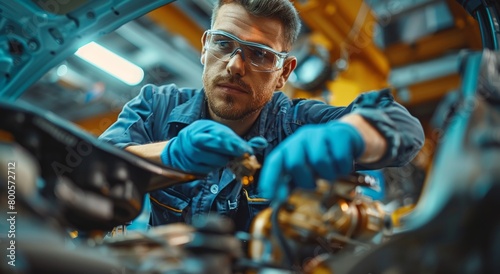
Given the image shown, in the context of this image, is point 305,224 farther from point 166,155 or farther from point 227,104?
point 227,104

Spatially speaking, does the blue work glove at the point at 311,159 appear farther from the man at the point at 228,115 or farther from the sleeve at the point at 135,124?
the sleeve at the point at 135,124

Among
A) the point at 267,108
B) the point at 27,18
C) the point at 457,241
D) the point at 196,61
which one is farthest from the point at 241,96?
the point at 196,61

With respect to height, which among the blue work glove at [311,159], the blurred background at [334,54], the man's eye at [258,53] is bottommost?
the blue work glove at [311,159]

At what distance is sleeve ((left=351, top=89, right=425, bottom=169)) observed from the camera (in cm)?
96

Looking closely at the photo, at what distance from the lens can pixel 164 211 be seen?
1.87 meters

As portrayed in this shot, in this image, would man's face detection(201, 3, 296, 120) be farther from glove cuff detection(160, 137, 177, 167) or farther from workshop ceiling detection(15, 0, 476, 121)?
workshop ceiling detection(15, 0, 476, 121)

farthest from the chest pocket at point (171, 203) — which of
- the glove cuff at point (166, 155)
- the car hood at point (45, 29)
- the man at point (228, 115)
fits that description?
the car hood at point (45, 29)

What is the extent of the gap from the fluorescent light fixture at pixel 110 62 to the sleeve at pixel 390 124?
3.76m

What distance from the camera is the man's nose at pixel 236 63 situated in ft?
5.78

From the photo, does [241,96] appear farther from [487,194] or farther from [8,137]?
[487,194]

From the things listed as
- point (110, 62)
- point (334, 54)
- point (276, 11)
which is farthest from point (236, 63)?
point (110, 62)

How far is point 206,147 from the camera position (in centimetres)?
129

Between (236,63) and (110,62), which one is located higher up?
(110,62)

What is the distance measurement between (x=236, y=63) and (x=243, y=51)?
0.07m
